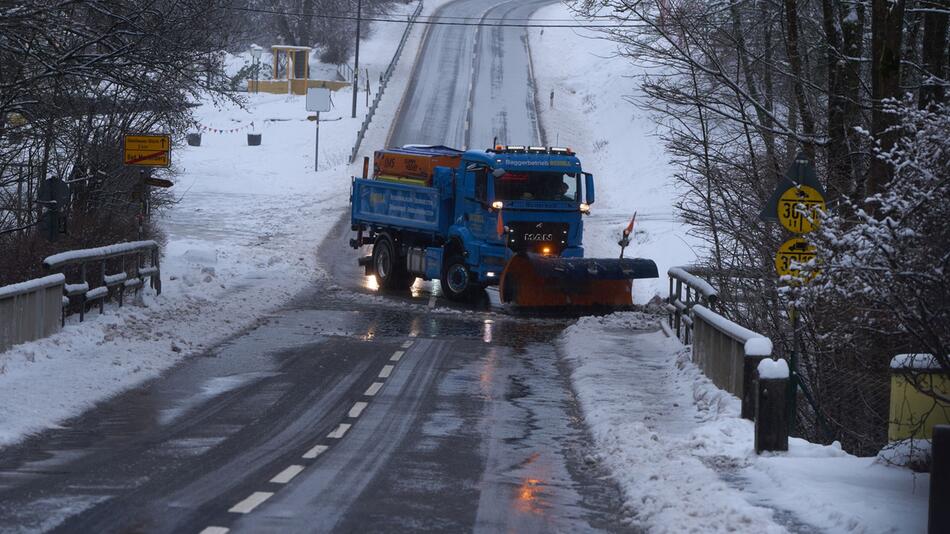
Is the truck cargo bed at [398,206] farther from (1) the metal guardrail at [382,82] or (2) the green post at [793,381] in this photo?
(1) the metal guardrail at [382,82]

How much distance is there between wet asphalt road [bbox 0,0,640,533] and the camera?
8812 millimetres

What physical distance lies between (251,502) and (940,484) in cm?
482

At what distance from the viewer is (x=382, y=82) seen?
65.1m

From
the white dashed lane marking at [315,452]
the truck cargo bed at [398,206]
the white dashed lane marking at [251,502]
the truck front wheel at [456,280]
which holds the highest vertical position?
the truck cargo bed at [398,206]

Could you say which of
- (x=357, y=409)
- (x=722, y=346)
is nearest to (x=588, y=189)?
(x=722, y=346)

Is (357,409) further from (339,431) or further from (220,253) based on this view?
(220,253)

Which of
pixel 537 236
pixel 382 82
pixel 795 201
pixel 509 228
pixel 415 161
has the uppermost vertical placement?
pixel 382 82

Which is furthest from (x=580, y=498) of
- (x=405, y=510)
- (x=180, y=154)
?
(x=180, y=154)

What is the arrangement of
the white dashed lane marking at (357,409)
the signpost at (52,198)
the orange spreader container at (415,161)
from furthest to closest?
the orange spreader container at (415,161)
the signpost at (52,198)
the white dashed lane marking at (357,409)

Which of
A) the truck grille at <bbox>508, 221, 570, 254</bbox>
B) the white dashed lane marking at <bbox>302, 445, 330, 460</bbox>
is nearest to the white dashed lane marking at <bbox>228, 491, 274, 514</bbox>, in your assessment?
the white dashed lane marking at <bbox>302, 445, 330, 460</bbox>

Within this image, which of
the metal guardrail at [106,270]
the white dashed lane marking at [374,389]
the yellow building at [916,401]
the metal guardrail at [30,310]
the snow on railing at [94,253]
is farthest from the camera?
the metal guardrail at [106,270]

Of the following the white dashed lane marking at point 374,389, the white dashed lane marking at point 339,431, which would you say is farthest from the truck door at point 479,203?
the white dashed lane marking at point 339,431

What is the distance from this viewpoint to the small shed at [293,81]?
71.6 m

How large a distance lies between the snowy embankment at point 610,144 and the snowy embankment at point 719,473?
10.9 meters
